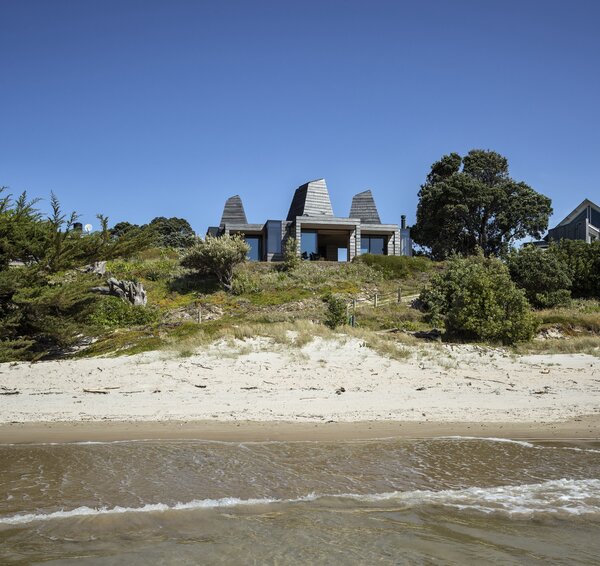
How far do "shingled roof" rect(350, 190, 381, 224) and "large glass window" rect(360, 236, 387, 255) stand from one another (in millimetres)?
1674

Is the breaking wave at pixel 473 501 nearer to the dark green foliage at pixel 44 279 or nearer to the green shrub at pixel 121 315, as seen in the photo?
the dark green foliage at pixel 44 279

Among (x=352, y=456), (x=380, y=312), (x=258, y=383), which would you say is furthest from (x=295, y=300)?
(x=352, y=456)

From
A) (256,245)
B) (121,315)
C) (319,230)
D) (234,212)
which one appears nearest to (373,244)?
(319,230)

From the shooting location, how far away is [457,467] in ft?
24.0

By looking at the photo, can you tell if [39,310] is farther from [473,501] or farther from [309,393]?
[473,501]

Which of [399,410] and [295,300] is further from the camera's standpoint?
[295,300]

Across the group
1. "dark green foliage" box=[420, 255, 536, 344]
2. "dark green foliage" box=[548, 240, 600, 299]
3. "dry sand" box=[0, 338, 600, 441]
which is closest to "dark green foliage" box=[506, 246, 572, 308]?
"dark green foliage" box=[548, 240, 600, 299]

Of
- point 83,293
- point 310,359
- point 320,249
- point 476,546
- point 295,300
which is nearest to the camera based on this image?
point 476,546

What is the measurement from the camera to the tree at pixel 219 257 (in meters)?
31.3

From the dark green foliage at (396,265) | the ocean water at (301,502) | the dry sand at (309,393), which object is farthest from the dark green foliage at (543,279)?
the ocean water at (301,502)

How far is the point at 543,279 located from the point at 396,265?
440 inches

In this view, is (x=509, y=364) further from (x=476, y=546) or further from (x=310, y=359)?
(x=476, y=546)

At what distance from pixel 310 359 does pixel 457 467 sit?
6.97 meters

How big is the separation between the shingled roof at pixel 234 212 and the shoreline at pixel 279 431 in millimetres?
36208
